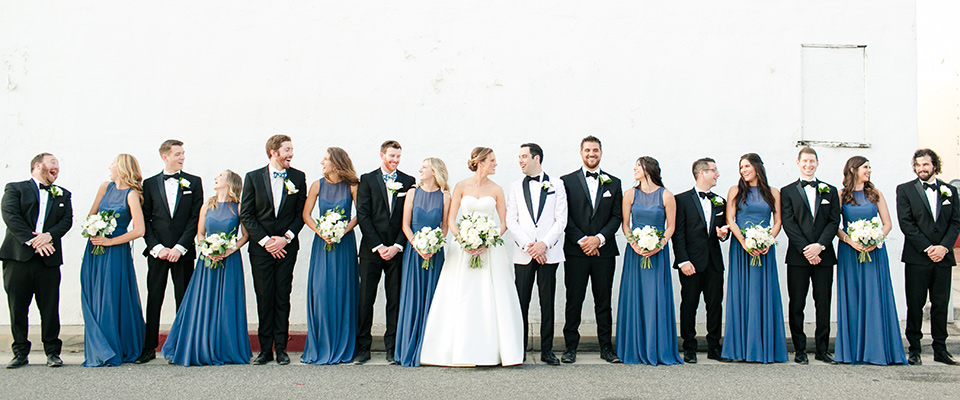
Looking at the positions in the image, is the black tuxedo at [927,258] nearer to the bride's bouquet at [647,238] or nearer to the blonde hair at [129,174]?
the bride's bouquet at [647,238]

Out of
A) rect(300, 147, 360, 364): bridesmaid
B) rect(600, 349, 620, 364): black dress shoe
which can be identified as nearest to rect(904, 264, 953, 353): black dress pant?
rect(600, 349, 620, 364): black dress shoe

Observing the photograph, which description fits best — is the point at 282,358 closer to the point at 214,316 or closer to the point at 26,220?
the point at 214,316

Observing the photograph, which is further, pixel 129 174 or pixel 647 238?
pixel 129 174

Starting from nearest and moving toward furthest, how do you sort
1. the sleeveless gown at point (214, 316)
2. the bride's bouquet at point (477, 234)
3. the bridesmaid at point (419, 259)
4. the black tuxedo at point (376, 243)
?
the bride's bouquet at point (477, 234) < the sleeveless gown at point (214, 316) < the bridesmaid at point (419, 259) < the black tuxedo at point (376, 243)

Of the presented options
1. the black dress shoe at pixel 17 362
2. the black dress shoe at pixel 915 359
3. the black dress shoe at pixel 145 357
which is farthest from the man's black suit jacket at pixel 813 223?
the black dress shoe at pixel 17 362

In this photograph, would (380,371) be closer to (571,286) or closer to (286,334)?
(286,334)

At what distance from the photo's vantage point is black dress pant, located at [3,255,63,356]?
257 inches

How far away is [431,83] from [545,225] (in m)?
2.67

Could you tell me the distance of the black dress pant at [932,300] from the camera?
22.1ft

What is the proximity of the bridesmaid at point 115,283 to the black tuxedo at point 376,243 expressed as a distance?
210cm

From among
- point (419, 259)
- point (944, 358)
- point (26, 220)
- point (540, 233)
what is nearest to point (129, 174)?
point (26, 220)

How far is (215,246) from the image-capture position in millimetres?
6570

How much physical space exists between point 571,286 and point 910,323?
323 cm

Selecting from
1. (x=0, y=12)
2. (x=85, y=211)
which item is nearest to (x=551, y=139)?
(x=85, y=211)
